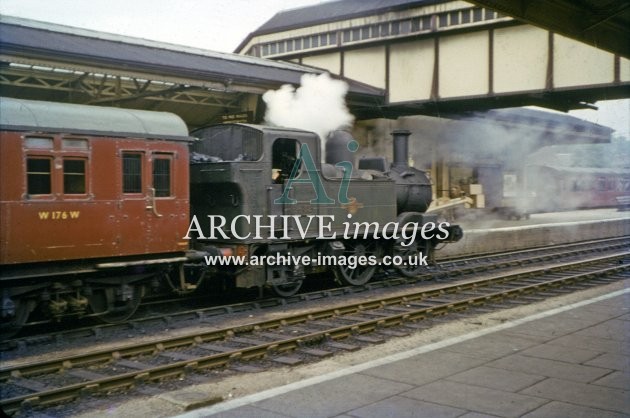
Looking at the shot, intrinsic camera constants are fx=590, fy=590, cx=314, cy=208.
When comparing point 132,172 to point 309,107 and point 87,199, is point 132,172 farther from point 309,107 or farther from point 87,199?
point 309,107

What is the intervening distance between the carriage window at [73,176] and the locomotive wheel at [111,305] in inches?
57.1

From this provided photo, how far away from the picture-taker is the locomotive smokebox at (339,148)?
11.0 m

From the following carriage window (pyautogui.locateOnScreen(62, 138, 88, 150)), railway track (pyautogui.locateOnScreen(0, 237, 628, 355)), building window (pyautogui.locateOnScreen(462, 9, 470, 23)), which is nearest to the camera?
carriage window (pyautogui.locateOnScreen(62, 138, 88, 150))

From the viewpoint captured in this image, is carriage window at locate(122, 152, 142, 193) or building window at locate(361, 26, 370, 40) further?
building window at locate(361, 26, 370, 40)

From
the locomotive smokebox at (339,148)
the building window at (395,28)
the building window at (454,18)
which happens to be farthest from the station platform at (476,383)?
the building window at (395,28)

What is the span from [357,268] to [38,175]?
21.0 ft

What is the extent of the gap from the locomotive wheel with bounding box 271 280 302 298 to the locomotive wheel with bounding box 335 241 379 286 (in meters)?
1.11

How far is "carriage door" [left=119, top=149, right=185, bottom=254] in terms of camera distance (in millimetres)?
7958

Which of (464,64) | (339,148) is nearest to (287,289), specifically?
(339,148)

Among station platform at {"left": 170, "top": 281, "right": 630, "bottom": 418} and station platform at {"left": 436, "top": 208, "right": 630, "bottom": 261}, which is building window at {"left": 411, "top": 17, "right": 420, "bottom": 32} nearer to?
station platform at {"left": 436, "top": 208, "right": 630, "bottom": 261}

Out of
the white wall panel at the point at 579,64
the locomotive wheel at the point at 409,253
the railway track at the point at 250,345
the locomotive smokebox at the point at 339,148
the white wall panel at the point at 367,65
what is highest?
the white wall panel at the point at 367,65

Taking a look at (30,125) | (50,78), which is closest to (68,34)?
(50,78)

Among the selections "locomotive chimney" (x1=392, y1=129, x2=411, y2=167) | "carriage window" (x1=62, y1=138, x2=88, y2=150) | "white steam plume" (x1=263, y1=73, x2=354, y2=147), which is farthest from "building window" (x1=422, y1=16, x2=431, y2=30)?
"carriage window" (x1=62, y1=138, x2=88, y2=150)

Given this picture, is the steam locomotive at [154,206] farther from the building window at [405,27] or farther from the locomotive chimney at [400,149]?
the building window at [405,27]
